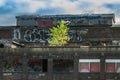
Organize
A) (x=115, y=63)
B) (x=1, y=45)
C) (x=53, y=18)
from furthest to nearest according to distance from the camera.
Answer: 1. (x=53, y=18)
2. (x=1, y=45)
3. (x=115, y=63)

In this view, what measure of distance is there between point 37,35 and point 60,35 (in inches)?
281

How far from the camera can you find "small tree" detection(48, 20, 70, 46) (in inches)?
3678

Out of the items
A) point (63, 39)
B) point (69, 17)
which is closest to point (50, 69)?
point (63, 39)

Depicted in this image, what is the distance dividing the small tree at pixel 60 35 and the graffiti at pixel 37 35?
327 cm

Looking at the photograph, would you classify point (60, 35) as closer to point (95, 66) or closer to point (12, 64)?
point (12, 64)

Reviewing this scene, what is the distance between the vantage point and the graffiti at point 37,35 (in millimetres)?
99875

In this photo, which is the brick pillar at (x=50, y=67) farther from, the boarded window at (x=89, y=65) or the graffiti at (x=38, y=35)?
the graffiti at (x=38, y=35)

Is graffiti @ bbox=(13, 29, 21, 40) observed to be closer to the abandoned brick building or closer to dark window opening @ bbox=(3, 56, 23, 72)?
the abandoned brick building

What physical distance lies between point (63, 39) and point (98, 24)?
931 centimetres

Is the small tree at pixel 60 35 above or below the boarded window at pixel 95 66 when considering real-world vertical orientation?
above

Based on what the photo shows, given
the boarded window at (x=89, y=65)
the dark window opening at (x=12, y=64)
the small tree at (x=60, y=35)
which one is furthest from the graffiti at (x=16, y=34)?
the boarded window at (x=89, y=65)

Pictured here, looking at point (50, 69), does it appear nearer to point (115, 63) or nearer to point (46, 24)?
point (115, 63)

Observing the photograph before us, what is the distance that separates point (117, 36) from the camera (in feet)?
318

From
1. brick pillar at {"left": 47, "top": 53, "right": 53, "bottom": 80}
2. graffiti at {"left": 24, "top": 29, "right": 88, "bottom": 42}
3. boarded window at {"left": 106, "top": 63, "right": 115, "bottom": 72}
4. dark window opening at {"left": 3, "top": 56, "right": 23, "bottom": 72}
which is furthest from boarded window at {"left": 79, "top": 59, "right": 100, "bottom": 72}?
graffiti at {"left": 24, "top": 29, "right": 88, "bottom": 42}
